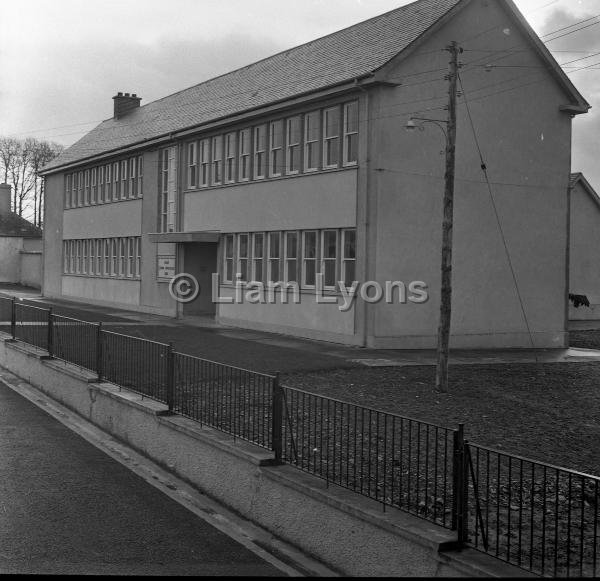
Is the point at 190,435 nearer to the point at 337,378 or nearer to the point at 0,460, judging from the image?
the point at 0,460

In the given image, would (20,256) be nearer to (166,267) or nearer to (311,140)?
(166,267)

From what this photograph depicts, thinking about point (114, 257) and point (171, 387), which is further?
point (114, 257)

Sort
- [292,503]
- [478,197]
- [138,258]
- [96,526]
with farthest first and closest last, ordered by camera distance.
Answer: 1. [138,258]
2. [478,197]
3. [96,526]
4. [292,503]

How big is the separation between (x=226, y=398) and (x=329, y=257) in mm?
14773

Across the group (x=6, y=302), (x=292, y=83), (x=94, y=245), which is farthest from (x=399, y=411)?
(x=94, y=245)

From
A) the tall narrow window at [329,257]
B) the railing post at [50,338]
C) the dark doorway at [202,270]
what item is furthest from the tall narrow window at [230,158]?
the railing post at [50,338]

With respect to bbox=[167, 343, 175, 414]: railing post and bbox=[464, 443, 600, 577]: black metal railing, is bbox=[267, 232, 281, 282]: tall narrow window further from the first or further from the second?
bbox=[464, 443, 600, 577]: black metal railing

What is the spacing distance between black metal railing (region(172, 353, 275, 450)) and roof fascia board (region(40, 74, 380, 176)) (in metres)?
13.3

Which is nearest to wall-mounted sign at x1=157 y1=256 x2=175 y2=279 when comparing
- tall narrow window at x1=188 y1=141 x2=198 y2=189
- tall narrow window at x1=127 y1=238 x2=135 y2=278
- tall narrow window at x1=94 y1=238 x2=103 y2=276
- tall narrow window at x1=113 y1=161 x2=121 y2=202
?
tall narrow window at x1=188 y1=141 x2=198 y2=189

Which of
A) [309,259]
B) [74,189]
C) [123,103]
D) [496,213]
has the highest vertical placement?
[123,103]

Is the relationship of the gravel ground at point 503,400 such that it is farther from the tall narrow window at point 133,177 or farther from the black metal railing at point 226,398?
the tall narrow window at point 133,177

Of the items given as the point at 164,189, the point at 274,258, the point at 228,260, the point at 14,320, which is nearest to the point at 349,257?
the point at 274,258

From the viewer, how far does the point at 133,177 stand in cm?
3756

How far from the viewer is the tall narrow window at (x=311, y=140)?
81.4 ft
